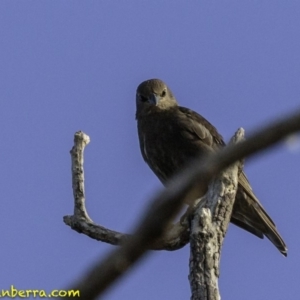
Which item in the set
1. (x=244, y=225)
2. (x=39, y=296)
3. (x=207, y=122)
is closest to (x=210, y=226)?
(x=39, y=296)

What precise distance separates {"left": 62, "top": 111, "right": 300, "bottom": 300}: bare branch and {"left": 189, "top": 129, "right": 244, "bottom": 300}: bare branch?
2846 millimetres

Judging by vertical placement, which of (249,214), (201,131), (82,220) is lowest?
(82,220)

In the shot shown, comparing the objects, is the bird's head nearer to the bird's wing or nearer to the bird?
the bird

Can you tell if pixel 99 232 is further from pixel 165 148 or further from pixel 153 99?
pixel 153 99

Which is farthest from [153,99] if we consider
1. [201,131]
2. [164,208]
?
[164,208]

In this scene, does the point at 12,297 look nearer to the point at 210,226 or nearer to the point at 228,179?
the point at 210,226

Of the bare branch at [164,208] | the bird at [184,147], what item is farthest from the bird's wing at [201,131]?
the bare branch at [164,208]

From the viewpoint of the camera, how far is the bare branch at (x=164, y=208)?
616mm

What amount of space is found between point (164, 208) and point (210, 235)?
325 cm

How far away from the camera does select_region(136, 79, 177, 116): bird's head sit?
22.8ft

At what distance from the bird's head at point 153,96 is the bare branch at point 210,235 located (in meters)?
2.89

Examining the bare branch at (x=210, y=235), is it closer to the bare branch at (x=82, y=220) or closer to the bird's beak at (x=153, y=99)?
the bare branch at (x=82, y=220)

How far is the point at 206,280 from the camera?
12.0 ft

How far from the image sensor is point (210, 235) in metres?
3.83
